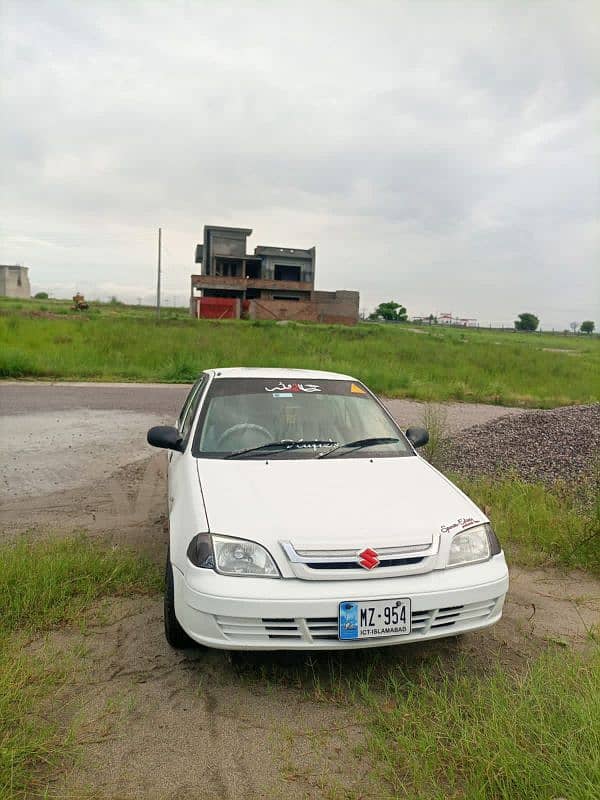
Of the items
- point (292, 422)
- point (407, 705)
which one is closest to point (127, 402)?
point (292, 422)

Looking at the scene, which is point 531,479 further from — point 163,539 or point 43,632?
point 43,632

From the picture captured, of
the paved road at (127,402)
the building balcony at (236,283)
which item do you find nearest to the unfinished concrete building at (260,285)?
the building balcony at (236,283)

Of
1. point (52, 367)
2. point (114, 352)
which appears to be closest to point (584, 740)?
point (52, 367)

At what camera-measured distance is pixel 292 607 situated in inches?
104

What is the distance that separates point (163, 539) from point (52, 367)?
12.8m

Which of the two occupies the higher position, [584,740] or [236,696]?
[584,740]

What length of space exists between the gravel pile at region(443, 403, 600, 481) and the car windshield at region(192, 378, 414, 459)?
2961 mm

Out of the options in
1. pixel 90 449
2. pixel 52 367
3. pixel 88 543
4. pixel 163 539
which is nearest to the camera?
pixel 88 543

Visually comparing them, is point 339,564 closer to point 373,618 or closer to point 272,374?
point 373,618

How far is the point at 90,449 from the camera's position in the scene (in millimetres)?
8031

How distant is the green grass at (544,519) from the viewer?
4652 millimetres

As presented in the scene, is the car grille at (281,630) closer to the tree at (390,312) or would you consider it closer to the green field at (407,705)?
the green field at (407,705)

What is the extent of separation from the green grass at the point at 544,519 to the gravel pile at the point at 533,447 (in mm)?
506

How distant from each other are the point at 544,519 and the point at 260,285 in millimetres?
47446
